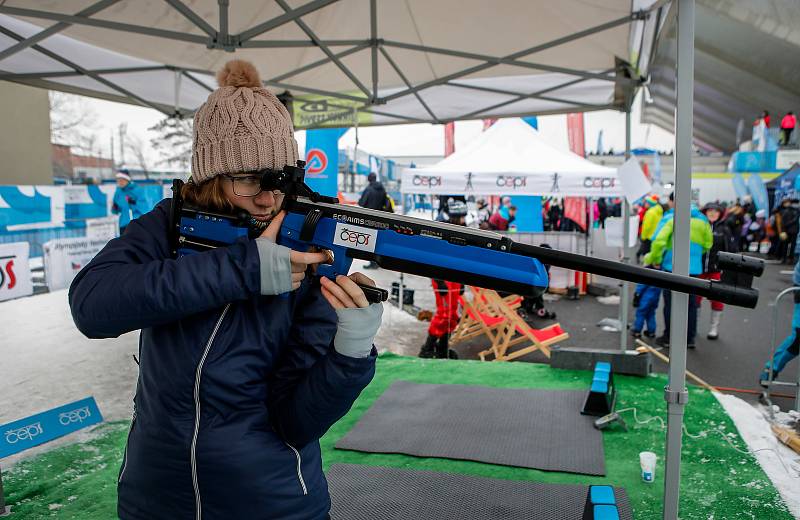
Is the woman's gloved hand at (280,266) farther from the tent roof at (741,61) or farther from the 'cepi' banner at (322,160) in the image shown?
the tent roof at (741,61)

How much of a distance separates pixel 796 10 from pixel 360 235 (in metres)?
19.2

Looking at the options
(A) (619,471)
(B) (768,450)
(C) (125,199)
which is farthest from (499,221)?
(A) (619,471)

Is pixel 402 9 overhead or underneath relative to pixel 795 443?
overhead

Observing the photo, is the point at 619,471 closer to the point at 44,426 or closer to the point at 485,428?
the point at 485,428

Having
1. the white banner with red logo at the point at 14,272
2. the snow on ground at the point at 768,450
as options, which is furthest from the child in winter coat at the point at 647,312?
the white banner with red logo at the point at 14,272

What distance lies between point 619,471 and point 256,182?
10.1 ft

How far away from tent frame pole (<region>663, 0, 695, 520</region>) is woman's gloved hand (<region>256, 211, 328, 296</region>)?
1711 mm

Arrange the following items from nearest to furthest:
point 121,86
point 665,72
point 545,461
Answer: point 545,461
point 121,86
point 665,72

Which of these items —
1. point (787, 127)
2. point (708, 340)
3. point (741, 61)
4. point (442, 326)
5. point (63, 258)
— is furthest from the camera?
point (741, 61)

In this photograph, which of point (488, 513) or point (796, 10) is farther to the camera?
point (796, 10)

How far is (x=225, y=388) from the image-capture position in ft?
3.89

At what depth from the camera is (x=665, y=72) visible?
24.3 meters

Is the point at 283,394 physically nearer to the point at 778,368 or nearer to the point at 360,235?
the point at 360,235

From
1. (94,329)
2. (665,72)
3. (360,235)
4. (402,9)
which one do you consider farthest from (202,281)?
(665,72)
